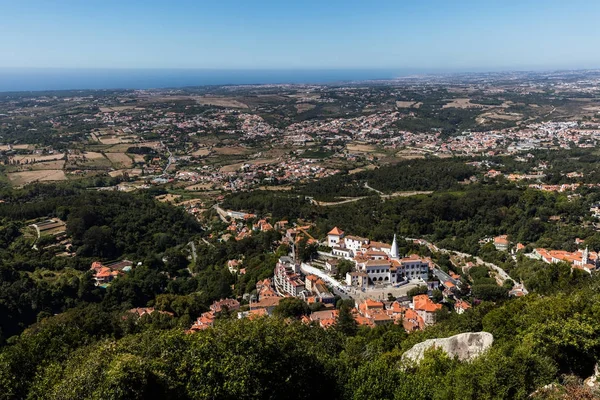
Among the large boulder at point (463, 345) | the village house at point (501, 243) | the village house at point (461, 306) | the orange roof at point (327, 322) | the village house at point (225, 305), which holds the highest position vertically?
the large boulder at point (463, 345)

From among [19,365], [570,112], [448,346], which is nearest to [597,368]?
[448,346]

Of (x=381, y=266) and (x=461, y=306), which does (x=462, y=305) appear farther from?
(x=381, y=266)

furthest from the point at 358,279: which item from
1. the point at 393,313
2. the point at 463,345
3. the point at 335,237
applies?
the point at 463,345

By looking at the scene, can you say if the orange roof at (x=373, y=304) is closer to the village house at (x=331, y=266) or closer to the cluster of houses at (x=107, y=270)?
the village house at (x=331, y=266)

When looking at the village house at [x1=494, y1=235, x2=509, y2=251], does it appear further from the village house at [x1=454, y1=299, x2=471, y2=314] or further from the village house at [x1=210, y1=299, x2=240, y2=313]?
Answer: the village house at [x1=210, y1=299, x2=240, y2=313]

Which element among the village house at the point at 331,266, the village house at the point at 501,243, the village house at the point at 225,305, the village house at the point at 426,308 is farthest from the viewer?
the village house at the point at 501,243

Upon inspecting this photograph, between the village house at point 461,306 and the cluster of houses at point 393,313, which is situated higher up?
the cluster of houses at point 393,313

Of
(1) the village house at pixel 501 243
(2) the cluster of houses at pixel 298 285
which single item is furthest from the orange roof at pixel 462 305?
(1) the village house at pixel 501 243

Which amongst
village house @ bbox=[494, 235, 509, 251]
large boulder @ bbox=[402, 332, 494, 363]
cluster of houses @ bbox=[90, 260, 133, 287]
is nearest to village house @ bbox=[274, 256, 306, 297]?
cluster of houses @ bbox=[90, 260, 133, 287]

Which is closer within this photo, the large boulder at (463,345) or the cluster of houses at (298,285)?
the large boulder at (463,345)

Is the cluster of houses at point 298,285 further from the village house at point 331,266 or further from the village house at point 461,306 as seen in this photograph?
the village house at point 461,306

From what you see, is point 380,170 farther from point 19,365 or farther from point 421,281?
point 19,365

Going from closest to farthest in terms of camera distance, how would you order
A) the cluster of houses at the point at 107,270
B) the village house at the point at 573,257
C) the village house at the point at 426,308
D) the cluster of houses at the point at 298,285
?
the village house at the point at 426,308
the cluster of houses at the point at 298,285
the village house at the point at 573,257
the cluster of houses at the point at 107,270
